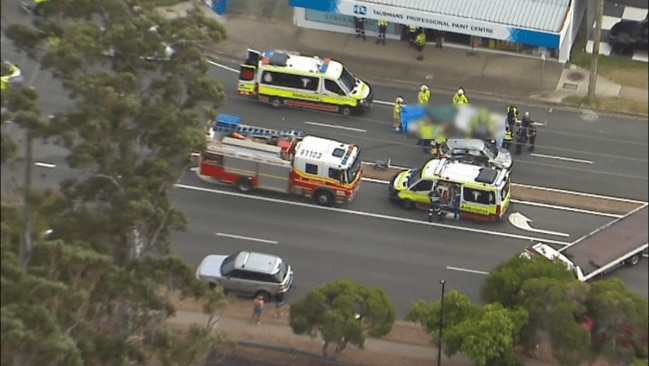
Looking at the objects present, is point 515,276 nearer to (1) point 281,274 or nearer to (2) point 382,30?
(1) point 281,274

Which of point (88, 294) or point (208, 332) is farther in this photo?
point (208, 332)

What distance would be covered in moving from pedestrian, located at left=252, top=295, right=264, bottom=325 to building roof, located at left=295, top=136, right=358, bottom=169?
234 inches

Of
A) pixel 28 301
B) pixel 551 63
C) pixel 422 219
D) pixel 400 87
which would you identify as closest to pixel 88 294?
pixel 28 301

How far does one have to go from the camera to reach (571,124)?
144 feet

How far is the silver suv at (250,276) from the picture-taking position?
112ft

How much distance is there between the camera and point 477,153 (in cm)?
3981

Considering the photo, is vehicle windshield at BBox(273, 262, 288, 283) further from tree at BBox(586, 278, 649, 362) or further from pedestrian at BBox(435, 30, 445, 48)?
pedestrian at BBox(435, 30, 445, 48)

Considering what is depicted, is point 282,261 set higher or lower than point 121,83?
lower

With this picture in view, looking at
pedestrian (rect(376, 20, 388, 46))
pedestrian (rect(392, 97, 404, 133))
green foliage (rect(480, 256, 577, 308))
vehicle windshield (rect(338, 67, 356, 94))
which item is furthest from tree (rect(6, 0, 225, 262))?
pedestrian (rect(376, 20, 388, 46))

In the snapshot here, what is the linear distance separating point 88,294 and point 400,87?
24.6 metres

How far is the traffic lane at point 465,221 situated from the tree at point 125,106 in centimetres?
1315

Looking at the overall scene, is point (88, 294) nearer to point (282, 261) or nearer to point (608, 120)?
point (282, 261)

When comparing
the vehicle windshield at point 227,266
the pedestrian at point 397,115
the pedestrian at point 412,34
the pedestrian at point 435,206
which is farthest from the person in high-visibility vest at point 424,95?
the vehicle windshield at point 227,266

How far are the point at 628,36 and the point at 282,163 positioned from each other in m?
17.0
